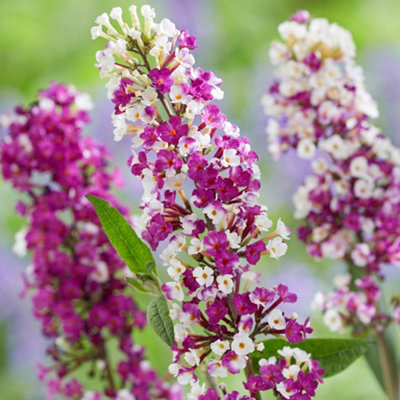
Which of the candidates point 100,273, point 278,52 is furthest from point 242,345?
point 278,52

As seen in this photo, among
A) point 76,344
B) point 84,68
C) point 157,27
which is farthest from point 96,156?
point 84,68

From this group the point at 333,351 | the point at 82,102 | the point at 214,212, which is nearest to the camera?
the point at 214,212

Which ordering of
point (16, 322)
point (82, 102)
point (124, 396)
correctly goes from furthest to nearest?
point (16, 322)
point (82, 102)
point (124, 396)

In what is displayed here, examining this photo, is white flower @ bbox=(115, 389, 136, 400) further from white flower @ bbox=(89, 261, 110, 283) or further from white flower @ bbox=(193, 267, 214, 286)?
white flower @ bbox=(193, 267, 214, 286)

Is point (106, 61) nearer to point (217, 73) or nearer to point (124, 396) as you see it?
point (124, 396)

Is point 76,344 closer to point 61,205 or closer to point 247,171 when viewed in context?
point 61,205

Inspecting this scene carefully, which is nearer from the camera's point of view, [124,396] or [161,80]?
[161,80]

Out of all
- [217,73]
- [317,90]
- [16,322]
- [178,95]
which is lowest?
[178,95]
